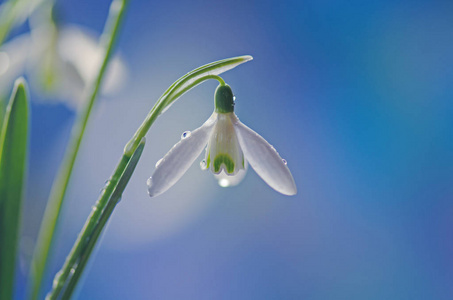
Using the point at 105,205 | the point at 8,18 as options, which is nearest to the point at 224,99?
the point at 105,205

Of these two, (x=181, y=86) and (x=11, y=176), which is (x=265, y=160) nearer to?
(x=181, y=86)

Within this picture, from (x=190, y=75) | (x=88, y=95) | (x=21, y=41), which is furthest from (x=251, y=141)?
(x=21, y=41)

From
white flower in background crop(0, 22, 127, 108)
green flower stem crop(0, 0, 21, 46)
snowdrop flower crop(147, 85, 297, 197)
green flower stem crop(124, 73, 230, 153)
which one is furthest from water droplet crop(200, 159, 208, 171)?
green flower stem crop(0, 0, 21, 46)

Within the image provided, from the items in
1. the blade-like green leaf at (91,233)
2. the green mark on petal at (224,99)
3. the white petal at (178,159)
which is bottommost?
the blade-like green leaf at (91,233)

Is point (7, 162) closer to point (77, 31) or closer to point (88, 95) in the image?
point (88, 95)

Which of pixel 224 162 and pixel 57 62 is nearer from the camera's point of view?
pixel 224 162

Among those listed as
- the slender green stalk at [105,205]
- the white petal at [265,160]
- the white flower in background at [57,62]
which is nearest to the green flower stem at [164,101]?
the slender green stalk at [105,205]

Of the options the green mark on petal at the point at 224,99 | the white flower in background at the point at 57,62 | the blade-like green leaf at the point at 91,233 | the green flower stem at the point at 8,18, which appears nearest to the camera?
the blade-like green leaf at the point at 91,233

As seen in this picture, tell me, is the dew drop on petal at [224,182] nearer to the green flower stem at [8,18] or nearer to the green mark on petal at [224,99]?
the green mark on petal at [224,99]
